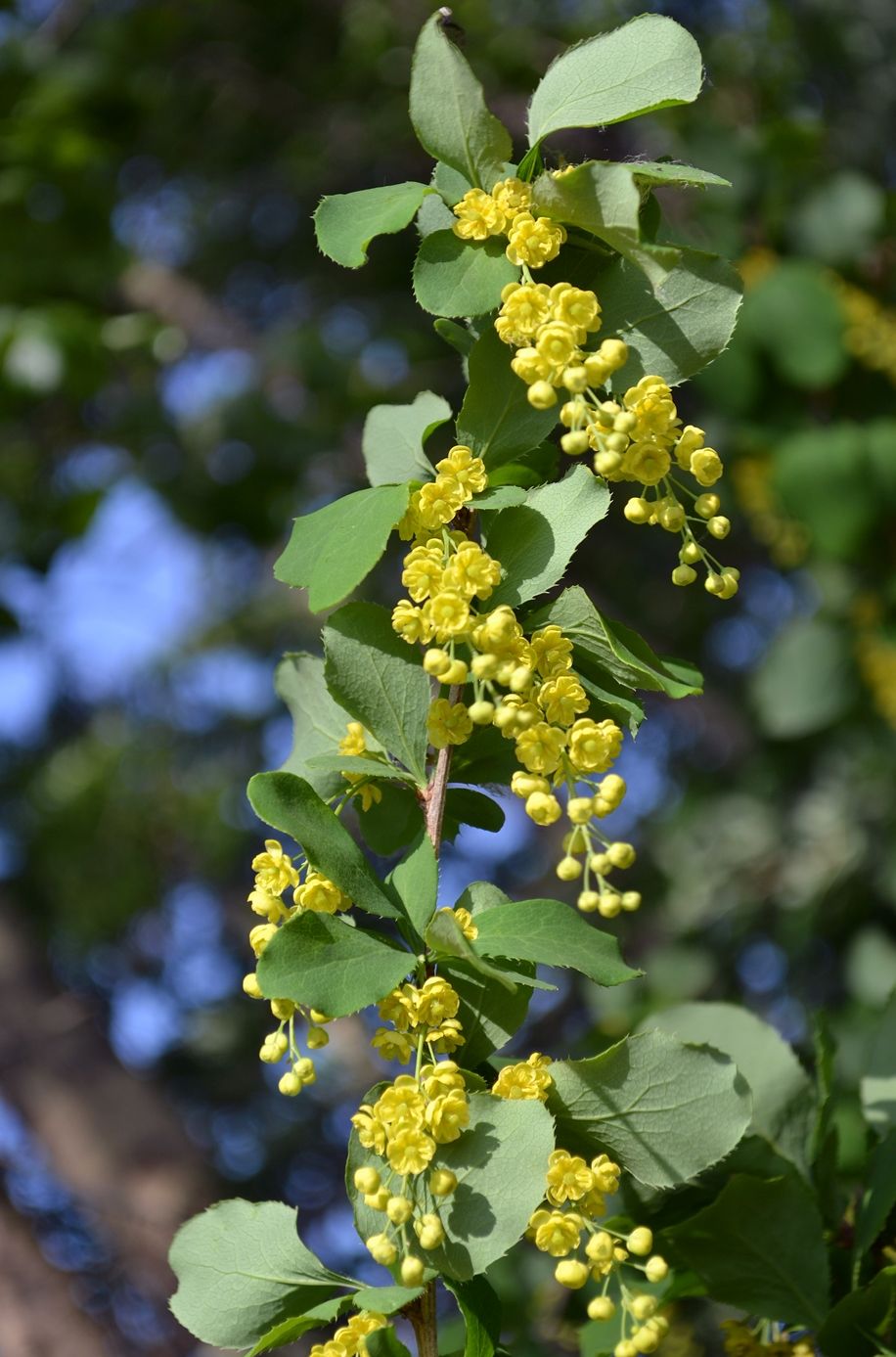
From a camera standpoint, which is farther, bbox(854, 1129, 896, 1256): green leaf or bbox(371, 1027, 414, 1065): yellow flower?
bbox(854, 1129, 896, 1256): green leaf

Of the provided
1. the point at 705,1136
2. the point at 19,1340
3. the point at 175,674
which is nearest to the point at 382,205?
the point at 705,1136

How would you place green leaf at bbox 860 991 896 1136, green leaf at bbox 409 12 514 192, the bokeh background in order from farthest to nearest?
1. the bokeh background
2. green leaf at bbox 860 991 896 1136
3. green leaf at bbox 409 12 514 192

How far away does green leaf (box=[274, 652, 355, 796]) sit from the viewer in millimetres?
584

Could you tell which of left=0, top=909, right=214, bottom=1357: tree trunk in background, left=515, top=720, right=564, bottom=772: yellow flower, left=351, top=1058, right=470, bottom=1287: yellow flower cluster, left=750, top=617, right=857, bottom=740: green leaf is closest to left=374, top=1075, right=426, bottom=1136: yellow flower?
left=351, top=1058, right=470, bottom=1287: yellow flower cluster

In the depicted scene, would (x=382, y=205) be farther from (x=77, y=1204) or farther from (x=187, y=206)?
(x=187, y=206)

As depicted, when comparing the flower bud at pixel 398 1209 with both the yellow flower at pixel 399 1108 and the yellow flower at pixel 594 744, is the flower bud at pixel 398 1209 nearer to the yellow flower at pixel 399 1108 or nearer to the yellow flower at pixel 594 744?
the yellow flower at pixel 399 1108

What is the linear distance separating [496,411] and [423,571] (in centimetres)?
9

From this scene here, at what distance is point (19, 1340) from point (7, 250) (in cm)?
177

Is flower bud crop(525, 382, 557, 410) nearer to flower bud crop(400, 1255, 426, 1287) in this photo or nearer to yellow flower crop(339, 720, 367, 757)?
yellow flower crop(339, 720, 367, 757)

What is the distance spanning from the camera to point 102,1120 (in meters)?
2.20

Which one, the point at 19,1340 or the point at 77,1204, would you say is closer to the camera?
the point at 19,1340

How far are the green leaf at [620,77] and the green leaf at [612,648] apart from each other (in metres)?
0.19

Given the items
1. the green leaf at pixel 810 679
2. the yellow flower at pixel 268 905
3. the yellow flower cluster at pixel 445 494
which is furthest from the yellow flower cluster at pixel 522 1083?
the green leaf at pixel 810 679

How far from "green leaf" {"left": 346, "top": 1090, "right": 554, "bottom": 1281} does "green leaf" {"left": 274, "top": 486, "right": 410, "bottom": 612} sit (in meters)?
0.18
